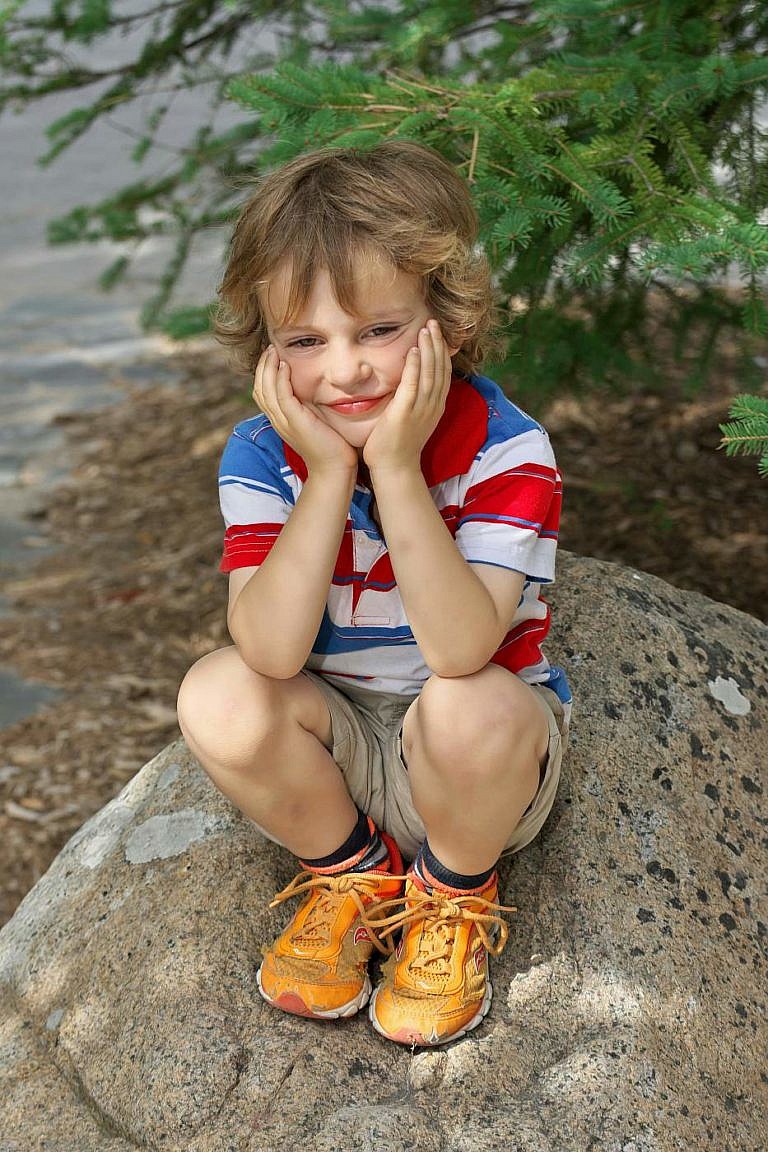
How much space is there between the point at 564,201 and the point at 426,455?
0.66 metres

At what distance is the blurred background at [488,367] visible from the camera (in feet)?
8.68

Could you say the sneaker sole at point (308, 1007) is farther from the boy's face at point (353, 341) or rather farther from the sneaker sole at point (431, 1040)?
the boy's face at point (353, 341)

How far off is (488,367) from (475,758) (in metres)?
1.30

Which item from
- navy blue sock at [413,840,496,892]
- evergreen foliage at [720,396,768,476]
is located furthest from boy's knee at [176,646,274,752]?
evergreen foliage at [720,396,768,476]

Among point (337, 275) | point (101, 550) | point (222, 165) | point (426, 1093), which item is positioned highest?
point (337, 275)

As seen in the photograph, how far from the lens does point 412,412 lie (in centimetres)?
207

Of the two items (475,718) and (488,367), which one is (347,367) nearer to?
(475,718)

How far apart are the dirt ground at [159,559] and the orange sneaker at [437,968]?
1580 mm

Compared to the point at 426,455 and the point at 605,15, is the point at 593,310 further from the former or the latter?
the point at 426,455

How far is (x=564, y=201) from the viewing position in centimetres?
250

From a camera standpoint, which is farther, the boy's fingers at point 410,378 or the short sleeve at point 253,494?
the short sleeve at point 253,494

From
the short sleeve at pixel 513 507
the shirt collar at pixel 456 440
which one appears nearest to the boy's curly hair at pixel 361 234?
the shirt collar at pixel 456 440

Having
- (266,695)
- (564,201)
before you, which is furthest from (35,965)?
(564,201)

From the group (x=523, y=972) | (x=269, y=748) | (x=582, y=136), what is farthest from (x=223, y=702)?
(x=582, y=136)
